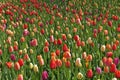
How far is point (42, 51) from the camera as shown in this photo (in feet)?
18.3

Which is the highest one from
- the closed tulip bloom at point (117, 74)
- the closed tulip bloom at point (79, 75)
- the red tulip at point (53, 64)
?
the red tulip at point (53, 64)

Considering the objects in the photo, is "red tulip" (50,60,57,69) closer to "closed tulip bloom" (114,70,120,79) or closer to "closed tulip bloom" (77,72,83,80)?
"closed tulip bloom" (77,72,83,80)

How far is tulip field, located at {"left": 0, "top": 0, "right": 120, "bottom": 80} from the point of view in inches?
174

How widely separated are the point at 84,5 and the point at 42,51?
4772mm

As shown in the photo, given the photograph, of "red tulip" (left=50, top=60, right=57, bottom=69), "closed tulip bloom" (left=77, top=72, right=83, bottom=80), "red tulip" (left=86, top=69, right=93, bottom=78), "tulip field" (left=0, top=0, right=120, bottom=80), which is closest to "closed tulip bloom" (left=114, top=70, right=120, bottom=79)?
"tulip field" (left=0, top=0, right=120, bottom=80)

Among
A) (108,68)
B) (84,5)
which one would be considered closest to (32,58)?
(108,68)

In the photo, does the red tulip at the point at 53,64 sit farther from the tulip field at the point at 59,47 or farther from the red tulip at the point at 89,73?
the red tulip at the point at 89,73

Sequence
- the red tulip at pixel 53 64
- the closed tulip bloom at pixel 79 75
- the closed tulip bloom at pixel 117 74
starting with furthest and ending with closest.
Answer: the red tulip at pixel 53 64 → the closed tulip bloom at pixel 79 75 → the closed tulip bloom at pixel 117 74

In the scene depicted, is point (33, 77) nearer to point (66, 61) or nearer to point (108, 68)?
point (66, 61)

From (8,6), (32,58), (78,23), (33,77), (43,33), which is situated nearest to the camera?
(33,77)

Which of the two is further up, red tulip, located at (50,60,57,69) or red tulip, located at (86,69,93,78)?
red tulip, located at (50,60,57,69)

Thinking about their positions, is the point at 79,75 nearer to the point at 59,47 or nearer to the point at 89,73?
the point at 89,73

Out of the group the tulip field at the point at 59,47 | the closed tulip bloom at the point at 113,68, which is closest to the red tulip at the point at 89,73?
the tulip field at the point at 59,47

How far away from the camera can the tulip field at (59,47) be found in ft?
14.5
